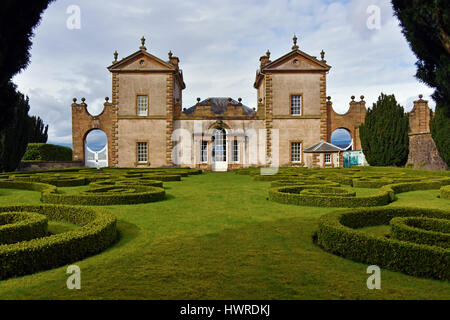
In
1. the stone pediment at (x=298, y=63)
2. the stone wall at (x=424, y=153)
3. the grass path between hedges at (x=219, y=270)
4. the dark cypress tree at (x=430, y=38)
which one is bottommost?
the grass path between hedges at (x=219, y=270)

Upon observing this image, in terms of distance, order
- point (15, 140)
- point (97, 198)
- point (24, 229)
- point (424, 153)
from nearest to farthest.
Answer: point (24, 229) < point (97, 198) < point (15, 140) < point (424, 153)

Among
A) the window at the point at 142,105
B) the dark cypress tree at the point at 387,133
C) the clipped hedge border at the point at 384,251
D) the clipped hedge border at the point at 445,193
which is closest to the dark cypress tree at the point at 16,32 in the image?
the clipped hedge border at the point at 384,251

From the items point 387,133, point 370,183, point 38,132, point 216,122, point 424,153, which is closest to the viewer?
point 370,183

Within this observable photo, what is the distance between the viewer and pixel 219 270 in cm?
379

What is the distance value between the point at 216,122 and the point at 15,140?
1599cm

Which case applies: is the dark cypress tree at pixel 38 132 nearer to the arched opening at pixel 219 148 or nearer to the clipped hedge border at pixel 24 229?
the arched opening at pixel 219 148

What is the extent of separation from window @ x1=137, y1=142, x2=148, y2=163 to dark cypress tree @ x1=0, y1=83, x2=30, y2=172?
938 cm

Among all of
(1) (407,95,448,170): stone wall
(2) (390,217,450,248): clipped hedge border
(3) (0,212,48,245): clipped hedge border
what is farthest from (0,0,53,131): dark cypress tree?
(1) (407,95,448,170): stone wall

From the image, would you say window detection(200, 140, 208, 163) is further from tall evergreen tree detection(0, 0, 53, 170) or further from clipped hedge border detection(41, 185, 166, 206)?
tall evergreen tree detection(0, 0, 53, 170)

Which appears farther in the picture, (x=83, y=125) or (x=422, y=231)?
(x=83, y=125)

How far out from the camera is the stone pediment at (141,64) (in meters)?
28.4

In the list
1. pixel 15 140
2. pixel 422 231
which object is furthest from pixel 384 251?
pixel 15 140

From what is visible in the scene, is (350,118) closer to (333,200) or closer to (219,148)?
(219,148)

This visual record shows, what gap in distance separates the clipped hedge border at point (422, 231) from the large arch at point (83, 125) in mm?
28931
